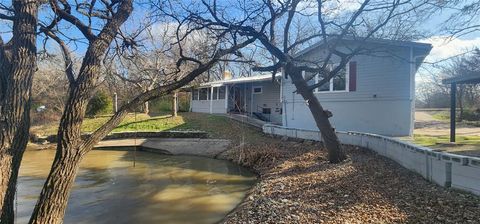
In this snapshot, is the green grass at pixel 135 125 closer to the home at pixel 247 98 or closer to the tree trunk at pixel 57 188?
the home at pixel 247 98

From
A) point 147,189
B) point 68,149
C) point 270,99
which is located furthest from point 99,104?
point 68,149

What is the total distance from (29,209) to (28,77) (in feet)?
19.0

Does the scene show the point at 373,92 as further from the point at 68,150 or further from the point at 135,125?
the point at 135,125

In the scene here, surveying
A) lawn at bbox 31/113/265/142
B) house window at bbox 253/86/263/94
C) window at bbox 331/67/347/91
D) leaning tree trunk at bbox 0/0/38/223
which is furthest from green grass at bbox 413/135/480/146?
house window at bbox 253/86/263/94

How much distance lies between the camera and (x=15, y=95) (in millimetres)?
4176

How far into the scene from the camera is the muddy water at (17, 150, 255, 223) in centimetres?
823

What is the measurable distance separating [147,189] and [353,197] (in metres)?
6.36

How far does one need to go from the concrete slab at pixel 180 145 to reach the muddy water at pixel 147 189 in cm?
127

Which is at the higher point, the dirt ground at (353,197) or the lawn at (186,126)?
the lawn at (186,126)

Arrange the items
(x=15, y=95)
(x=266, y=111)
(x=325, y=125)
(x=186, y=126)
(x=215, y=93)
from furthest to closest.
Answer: (x=215, y=93), (x=266, y=111), (x=186, y=126), (x=325, y=125), (x=15, y=95)

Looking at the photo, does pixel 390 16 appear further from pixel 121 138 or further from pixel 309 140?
pixel 121 138

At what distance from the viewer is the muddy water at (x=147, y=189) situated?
823cm

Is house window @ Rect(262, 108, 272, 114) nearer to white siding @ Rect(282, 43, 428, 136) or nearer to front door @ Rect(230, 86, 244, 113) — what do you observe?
front door @ Rect(230, 86, 244, 113)

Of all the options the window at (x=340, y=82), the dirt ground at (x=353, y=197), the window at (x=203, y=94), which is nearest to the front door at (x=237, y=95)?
the window at (x=203, y=94)
